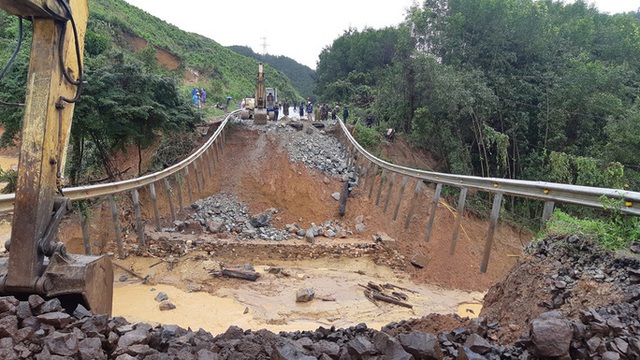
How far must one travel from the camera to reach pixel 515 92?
19078mm

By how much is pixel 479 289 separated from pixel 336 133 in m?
14.2

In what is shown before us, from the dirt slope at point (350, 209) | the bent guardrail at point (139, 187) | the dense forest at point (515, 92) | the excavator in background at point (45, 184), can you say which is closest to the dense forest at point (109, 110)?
the bent guardrail at point (139, 187)

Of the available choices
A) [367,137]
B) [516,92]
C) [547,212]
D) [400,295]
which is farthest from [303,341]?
[516,92]

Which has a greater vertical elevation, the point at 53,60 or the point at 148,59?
the point at 148,59

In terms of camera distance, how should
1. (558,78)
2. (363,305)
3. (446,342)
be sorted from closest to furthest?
(446,342)
(363,305)
(558,78)

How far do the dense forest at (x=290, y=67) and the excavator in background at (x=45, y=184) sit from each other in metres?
88.3

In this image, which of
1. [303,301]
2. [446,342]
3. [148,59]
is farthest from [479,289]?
[148,59]

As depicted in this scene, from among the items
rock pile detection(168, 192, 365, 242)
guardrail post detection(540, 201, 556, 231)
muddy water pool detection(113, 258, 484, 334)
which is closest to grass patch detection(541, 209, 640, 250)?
guardrail post detection(540, 201, 556, 231)

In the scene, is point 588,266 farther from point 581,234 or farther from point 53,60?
point 53,60

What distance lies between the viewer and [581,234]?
3.36 meters

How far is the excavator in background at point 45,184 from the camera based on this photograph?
9.82ft

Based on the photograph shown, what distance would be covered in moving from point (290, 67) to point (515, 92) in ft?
319

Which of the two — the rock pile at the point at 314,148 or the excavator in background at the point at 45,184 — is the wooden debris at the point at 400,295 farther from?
the rock pile at the point at 314,148

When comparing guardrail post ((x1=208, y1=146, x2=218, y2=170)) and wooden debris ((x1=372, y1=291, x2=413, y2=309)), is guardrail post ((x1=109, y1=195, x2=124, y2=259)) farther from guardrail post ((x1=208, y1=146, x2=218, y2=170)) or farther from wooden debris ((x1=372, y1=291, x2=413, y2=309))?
guardrail post ((x1=208, y1=146, x2=218, y2=170))
